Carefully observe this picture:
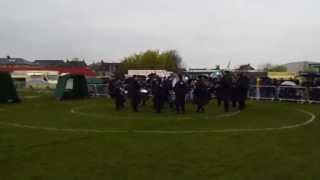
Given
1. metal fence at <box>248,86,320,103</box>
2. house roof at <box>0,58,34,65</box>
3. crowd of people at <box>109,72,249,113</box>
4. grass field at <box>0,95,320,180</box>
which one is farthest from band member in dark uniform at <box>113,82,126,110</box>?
house roof at <box>0,58,34,65</box>

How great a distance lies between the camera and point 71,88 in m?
43.8

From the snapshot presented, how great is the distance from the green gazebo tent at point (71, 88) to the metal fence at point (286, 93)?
12.6 meters

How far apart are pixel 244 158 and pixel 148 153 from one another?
7.80 ft

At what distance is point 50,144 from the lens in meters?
16.3

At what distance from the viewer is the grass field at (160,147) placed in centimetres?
1192

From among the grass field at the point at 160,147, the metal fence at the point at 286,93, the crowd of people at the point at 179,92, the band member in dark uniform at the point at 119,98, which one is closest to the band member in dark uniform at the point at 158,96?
the crowd of people at the point at 179,92

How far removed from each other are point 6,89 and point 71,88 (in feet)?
20.9

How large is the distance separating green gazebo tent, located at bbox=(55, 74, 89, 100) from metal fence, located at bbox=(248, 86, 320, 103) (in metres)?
12.6

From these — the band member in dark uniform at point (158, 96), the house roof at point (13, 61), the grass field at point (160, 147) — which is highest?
the house roof at point (13, 61)

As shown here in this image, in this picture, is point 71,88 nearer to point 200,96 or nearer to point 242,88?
point 200,96

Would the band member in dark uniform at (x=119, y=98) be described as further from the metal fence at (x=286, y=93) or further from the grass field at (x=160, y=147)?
the metal fence at (x=286, y=93)

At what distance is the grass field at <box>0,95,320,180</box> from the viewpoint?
1192cm

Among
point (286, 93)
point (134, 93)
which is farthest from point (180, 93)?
point (286, 93)

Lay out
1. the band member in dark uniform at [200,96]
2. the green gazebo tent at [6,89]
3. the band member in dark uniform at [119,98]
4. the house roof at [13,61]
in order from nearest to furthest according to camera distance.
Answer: the band member in dark uniform at [200,96], the band member in dark uniform at [119,98], the green gazebo tent at [6,89], the house roof at [13,61]
